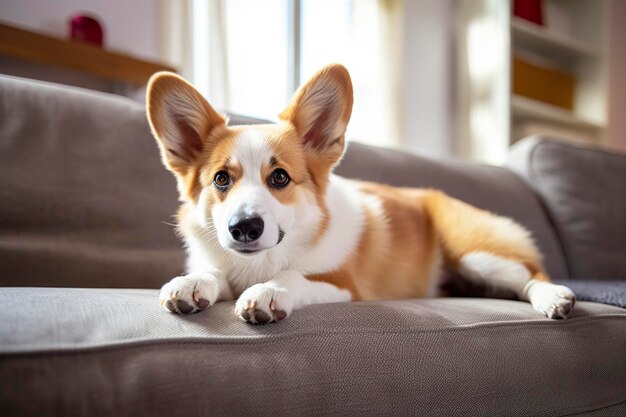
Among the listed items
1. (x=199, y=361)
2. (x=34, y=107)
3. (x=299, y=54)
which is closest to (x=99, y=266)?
(x=34, y=107)

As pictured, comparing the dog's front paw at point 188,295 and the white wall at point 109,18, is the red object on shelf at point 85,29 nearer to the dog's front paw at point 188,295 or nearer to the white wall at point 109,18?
the white wall at point 109,18

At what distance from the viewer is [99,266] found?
146 cm

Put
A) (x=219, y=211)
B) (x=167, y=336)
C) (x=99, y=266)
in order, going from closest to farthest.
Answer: (x=167, y=336) < (x=219, y=211) < (x=99, y=266)

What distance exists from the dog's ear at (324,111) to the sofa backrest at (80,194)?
21.6 inches

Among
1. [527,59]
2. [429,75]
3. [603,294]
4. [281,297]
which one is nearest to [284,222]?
[281,297]

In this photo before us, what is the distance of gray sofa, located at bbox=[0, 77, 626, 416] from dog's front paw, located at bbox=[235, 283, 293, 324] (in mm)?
19

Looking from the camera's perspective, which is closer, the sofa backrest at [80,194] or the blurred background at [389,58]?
the sofa backrest at [80,194]

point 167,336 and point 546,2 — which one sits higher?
point 546,2

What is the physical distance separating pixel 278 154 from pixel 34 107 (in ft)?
2.67

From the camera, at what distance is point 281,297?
3.17 feet

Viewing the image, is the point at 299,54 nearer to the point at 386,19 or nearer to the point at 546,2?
the point at 386,19

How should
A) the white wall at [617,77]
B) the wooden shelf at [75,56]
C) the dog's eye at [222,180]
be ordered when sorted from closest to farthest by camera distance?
the dog's eye at [222,180] → the wooden shelf at [75,56] → the white wall at [617,77]

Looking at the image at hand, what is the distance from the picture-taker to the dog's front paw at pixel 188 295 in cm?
93

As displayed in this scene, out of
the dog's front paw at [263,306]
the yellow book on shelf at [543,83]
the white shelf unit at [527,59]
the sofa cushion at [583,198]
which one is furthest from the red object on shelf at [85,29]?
the yellow book on shelf at [543,83]
